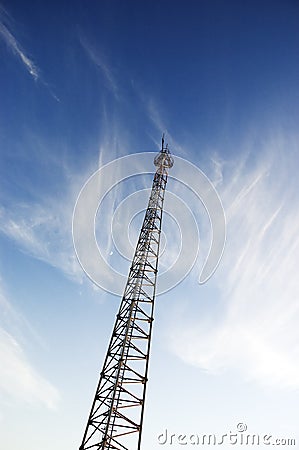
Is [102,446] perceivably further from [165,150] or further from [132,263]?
[165,150]

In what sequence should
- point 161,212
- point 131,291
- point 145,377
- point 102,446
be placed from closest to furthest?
point 102,446 < point 145,377 < point 131,291 < point 161,212

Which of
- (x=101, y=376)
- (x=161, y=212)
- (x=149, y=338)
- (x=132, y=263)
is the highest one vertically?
(x=161, y=212)

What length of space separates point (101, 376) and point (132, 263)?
832 centimetres

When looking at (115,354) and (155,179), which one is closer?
(115,354)

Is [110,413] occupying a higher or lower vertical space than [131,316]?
lower

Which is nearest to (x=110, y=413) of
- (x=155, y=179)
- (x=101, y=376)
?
(x=101, y=376)

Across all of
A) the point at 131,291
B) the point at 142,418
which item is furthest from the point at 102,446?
the point at 131,291

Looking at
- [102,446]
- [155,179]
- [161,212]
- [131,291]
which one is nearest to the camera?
[102,446]

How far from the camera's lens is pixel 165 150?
1172 inches

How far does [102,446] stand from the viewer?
15047mm

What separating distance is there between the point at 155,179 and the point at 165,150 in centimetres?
367

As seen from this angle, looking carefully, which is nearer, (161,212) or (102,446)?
(102,446)

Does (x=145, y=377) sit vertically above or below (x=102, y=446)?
above

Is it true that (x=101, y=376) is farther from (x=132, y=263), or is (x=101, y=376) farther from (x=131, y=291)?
(x=132, y=263)
